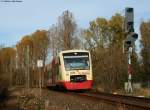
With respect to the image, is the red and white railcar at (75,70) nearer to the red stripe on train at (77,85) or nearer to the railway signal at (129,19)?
the red stripe on train at (77,85)

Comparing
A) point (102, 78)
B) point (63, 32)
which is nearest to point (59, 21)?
point (63, 32)

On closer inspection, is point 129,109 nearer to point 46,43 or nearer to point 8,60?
point 46,43

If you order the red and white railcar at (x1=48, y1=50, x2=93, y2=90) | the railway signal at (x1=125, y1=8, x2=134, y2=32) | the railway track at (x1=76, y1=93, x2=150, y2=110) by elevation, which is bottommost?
the railway track at (x1=76, y1=93, x2=150, y2=110)

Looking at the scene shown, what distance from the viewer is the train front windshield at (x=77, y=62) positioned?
3966 centimetres

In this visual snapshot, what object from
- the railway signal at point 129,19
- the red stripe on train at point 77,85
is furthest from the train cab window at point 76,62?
the railway signal at point 129,19

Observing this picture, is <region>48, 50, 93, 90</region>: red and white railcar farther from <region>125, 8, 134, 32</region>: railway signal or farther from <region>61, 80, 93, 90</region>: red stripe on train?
<region>125, 8, 134, 32</region>: railway signal

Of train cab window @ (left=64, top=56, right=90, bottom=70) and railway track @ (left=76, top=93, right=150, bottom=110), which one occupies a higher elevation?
train cab window @ (left=64, top=56, right=90, bottom=70)

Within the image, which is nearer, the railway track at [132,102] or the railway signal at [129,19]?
the railway track at [132,102]

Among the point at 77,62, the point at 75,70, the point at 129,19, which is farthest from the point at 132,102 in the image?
the point at 77,62

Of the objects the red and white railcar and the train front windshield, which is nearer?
the red and white railcar

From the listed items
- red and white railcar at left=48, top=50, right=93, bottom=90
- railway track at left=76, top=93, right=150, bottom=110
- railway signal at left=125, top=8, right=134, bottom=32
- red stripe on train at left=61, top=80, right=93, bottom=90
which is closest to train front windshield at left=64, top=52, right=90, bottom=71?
red and white railcar at left=48, top=50, right=93, bottom=90

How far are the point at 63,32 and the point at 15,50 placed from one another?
120 ft

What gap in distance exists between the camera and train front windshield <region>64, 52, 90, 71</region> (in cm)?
3966

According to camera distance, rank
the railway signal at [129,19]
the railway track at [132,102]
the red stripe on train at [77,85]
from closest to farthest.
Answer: the railway track at [132,102], the railway signal at [129,19], the red stripe on train at [77,85]
